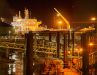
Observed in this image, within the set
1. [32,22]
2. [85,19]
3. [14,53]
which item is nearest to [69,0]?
[85,19]

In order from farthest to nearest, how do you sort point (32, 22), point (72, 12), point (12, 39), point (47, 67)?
point (72, 12) < point (32, 22) < point (12, 39) < point (47, 67)

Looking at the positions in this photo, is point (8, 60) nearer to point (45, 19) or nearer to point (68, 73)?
point (68, 73)

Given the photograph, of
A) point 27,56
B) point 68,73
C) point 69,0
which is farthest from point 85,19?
point 27,56

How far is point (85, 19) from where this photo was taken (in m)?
25.5

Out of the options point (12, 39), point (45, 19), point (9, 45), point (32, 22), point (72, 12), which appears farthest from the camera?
point (45, 19)

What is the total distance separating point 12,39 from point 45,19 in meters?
12.8

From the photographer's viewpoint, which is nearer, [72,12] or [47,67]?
[47,67]

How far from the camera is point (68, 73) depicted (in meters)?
9.79

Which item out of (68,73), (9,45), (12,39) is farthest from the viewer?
(12,39)

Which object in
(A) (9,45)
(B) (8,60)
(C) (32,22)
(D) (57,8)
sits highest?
(D) (57,8)

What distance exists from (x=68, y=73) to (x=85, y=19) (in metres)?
16.4

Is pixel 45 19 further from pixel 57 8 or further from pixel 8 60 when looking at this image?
pixel 8 60

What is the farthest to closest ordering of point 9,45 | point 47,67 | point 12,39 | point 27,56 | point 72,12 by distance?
1. point 72,12
2. point 12,39
3. point 9,45
4. point 47,67
5. point 27,56

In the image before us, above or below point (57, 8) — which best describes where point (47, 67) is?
below
